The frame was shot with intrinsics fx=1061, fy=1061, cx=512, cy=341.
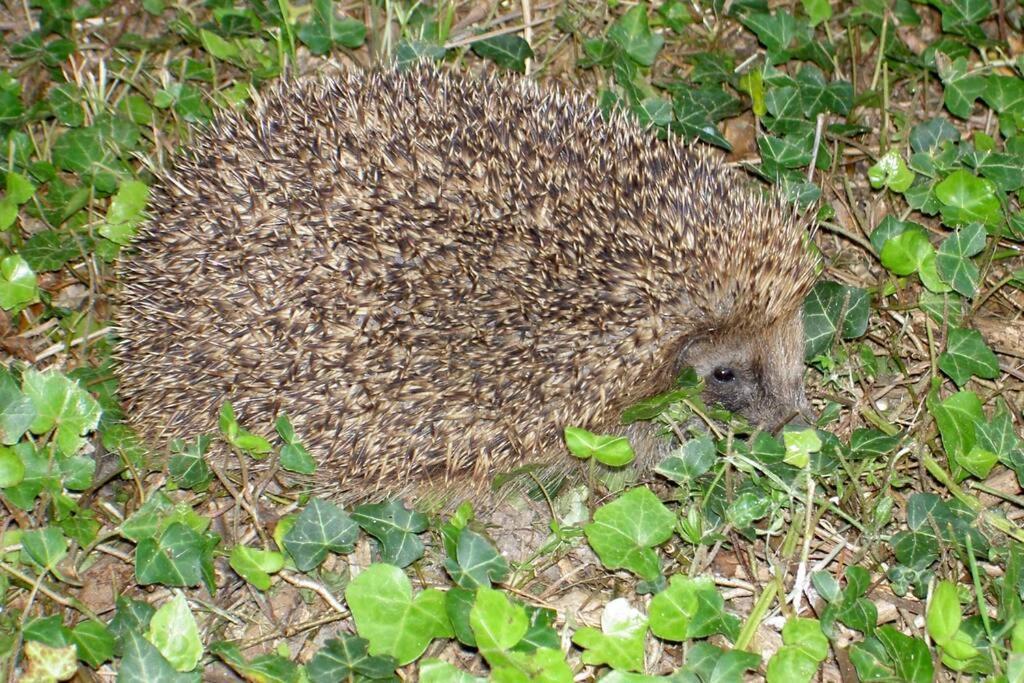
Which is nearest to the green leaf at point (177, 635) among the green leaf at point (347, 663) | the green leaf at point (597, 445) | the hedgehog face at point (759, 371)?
the green leaf at point (347, 663)

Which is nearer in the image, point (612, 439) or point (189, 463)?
point (612, 439)

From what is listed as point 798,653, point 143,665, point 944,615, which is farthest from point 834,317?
point 143,665

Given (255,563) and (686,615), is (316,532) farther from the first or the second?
(686,615)

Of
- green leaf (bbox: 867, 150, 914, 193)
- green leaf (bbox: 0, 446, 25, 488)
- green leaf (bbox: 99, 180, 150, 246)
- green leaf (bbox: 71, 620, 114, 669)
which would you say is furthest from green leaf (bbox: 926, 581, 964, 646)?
green leaf (bbox: 99, 180, 150, 246)

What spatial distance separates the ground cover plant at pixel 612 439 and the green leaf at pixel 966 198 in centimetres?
1

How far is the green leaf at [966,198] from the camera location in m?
4.16

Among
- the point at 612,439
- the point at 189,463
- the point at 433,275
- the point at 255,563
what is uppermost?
the point at 433,275

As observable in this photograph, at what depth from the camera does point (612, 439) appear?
347cm

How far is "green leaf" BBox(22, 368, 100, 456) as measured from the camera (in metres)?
3.73

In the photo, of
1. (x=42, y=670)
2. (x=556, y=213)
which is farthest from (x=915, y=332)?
(x=42, y=670)

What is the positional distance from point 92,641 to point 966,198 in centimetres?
356

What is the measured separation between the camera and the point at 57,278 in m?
4.55

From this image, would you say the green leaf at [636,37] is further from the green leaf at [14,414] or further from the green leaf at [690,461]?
the green leaf at [14,414]

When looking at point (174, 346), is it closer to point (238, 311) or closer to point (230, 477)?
point (238, 311)
